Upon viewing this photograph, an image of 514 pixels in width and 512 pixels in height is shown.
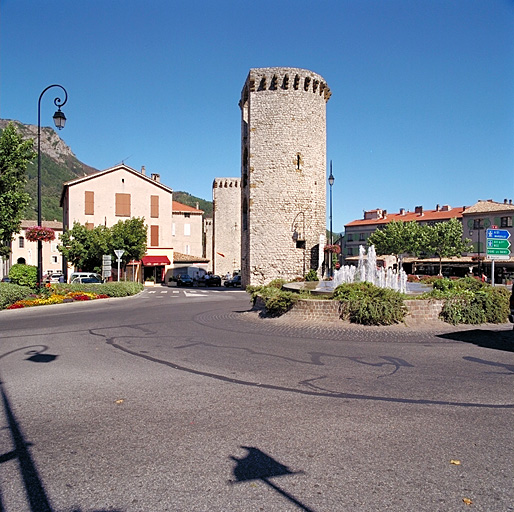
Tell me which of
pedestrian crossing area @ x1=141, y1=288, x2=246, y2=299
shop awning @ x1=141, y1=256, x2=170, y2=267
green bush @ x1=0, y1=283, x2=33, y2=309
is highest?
Result: shop awning @ x1=141, y1=256, x2=170, y2=267

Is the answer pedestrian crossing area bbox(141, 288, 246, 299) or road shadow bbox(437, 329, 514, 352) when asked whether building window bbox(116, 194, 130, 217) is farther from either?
road shadow bbox(437, 329, 514, 352)

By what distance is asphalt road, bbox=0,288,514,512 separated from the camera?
3367 millimetres

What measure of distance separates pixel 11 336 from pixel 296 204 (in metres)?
26.2

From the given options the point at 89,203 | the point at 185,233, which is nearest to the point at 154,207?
the point at 89,203

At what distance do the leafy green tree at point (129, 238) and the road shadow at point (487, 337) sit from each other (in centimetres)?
3390

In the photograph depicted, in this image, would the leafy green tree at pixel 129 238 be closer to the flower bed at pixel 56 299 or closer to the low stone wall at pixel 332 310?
the flower bed at pixel 56 299

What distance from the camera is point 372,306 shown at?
12.3 metres

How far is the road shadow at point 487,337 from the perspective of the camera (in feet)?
31.4

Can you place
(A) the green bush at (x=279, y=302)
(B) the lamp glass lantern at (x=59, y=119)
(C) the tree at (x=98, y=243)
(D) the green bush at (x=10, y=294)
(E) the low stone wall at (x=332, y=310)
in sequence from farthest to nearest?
(C) the tree at (x=98, y=243) < (B) the lamp glass lantern at (x=59, y=119) < (D) the green bush at (x=10, y=294) < (A) the green bush at (x=279, y=302) < (E) the low stone wall at (x=332, y=310)

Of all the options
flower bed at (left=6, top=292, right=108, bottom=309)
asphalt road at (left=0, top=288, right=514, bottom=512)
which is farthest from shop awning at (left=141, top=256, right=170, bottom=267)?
asphalt road at (left=0, top=288, right=514, bottom=512)

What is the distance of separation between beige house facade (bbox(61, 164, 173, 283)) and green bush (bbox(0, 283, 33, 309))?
27.5 m

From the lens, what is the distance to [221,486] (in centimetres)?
348

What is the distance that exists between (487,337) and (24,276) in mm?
20209

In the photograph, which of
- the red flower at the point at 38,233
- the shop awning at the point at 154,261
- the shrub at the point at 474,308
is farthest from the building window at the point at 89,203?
the shrub at the point at 474,308
